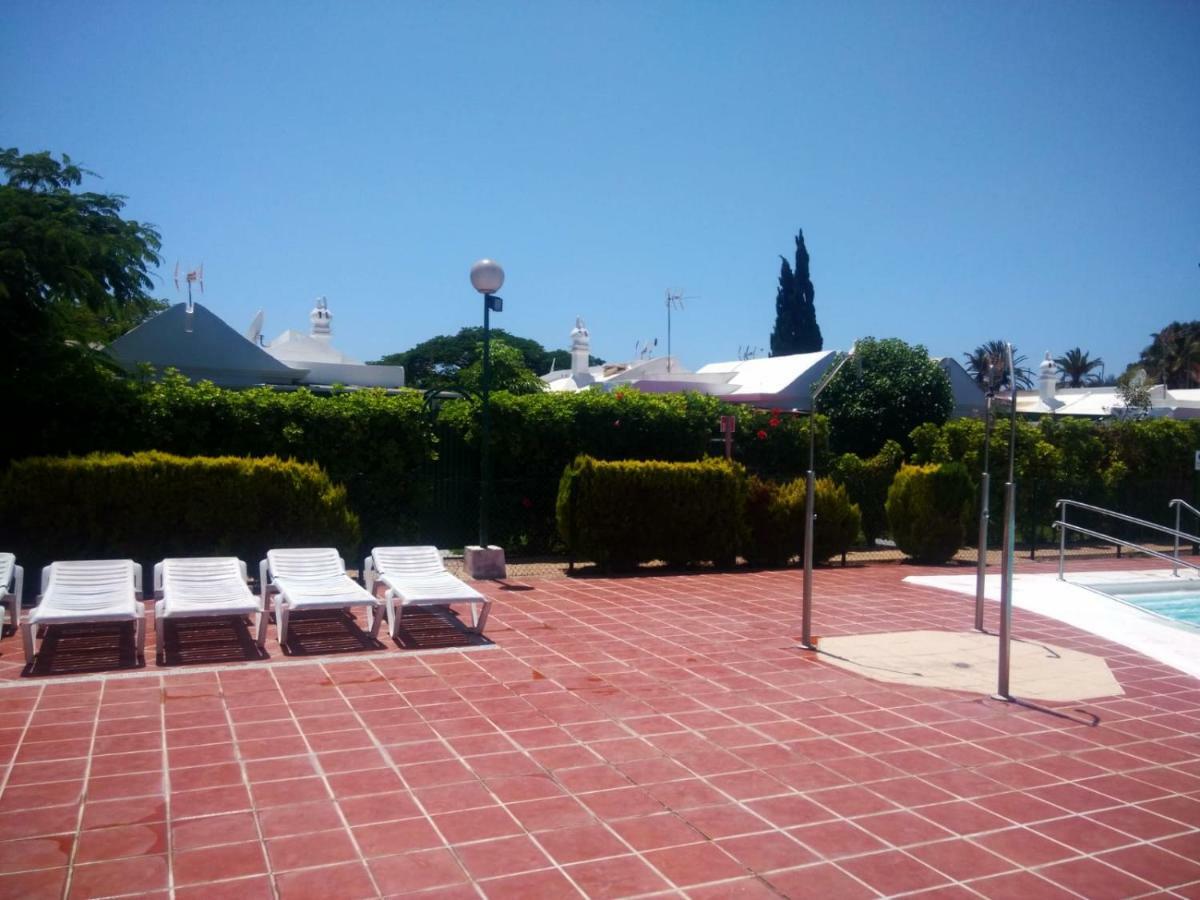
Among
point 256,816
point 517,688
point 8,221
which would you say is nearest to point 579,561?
point 517,688

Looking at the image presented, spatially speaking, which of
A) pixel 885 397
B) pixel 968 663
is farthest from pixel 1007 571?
pixel 885 397

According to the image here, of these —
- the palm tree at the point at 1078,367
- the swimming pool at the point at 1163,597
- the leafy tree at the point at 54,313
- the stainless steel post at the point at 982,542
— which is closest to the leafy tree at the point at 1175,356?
the palm tree at the point at 1078,367

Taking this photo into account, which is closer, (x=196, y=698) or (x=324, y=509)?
(x=196, y=698)

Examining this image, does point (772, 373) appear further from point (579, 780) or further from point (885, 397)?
point (579, 780)

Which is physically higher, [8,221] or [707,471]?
[8,221]

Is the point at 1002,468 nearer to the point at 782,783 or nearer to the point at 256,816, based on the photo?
the point at 782,783

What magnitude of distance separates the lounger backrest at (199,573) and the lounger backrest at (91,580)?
0.26 metres

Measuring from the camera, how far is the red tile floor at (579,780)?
4.38m

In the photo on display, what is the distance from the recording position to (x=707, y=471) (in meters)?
14.6

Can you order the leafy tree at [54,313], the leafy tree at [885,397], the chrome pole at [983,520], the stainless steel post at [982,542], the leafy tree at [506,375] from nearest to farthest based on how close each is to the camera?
the chrome pole at [983,520] → the stainless steel post at [982,542] → the leafy tree at [54,313] → the leafy tree at [885,397] → the leafy tree at [506,375]

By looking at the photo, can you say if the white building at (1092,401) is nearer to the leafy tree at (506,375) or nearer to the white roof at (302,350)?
the leafy tree at (506,375)

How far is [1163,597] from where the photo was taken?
43.2 ft

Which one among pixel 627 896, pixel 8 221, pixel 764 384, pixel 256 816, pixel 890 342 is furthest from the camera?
pixel 764 384

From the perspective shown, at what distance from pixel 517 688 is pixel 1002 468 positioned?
15218 millimetres
